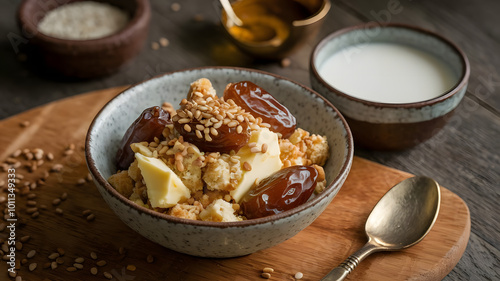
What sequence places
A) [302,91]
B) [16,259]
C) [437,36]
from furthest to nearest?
[437,36], [302,91], [16,259]

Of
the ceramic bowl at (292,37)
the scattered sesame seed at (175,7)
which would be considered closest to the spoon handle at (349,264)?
the ceramic bowl at (292,37)

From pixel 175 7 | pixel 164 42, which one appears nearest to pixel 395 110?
pixel 164 42

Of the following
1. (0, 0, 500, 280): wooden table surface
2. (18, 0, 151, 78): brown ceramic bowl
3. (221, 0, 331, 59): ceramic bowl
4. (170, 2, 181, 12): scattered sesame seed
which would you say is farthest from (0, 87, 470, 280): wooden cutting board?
(170, 2, 181, 12): scattered sesame seed

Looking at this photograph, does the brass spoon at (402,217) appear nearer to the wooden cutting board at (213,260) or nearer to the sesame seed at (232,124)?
the wooden cutting board at (213,260)

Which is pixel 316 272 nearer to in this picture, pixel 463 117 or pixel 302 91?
pixel 302 91

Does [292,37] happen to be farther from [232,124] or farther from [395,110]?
[232,124]

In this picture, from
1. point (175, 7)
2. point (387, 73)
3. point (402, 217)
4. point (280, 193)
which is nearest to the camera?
point (280, 193)

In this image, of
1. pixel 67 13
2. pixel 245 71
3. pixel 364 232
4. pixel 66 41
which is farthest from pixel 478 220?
pixel 67 13
